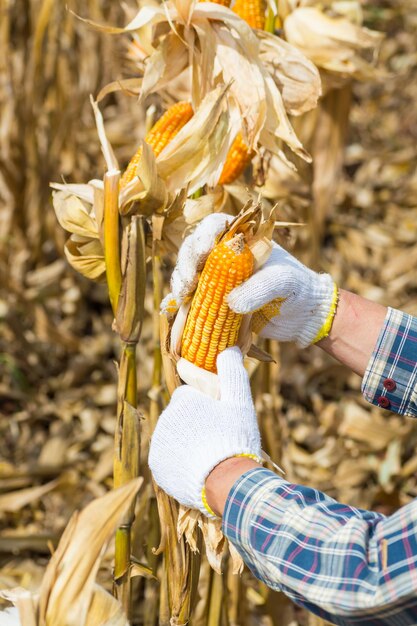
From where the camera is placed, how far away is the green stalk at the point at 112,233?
4.65 feet

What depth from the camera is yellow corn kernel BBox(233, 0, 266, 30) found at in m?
1.76

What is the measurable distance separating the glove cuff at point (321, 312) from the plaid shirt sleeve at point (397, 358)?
0.34 ft

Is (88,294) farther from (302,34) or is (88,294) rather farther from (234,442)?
(234,442)

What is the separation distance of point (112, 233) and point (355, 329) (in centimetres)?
50

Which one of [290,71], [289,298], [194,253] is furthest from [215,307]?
[290,71]

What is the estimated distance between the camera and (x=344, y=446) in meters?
3.29

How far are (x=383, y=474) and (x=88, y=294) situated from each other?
5.20 ft

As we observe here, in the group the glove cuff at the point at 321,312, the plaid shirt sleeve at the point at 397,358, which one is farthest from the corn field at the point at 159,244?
the plaid shirt sleeve at the point at 397,358

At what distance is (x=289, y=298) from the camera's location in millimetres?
1451

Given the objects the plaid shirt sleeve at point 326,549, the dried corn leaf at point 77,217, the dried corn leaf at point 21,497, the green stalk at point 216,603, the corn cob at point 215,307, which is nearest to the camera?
the plaid shirt sleeve at point 326,549

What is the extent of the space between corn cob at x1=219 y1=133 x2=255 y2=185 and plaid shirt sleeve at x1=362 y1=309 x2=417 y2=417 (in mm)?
462

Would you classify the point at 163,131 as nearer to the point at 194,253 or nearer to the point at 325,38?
the point at 194,253

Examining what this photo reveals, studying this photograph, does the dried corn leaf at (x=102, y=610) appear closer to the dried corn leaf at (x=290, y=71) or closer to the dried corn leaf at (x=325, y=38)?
the dried corn leaf at (x=290, y=71)

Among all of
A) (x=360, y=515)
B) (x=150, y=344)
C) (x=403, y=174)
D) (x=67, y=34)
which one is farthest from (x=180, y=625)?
(x=403, y=174)
